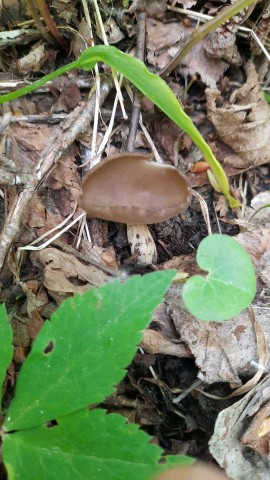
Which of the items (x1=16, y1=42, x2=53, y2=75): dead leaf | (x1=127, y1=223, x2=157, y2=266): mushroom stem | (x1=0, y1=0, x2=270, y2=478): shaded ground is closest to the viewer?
(x1=0, y1=0, x2=270, y2=478): shaded ground

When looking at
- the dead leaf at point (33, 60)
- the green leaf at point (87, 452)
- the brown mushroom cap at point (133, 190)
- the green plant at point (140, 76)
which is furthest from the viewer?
the dead leaf at point (33, 60)

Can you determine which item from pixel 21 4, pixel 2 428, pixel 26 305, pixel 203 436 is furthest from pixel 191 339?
pixel 21 4

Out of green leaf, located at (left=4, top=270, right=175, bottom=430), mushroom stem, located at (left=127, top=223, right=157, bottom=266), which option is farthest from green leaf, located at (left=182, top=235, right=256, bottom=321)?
mushroom stem, located at (left=127, top=223, right=157, bottom=266)

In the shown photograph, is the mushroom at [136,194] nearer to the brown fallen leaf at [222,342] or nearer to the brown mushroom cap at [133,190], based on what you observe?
the brown mushroom cap at [133,190]

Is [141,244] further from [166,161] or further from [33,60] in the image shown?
[33,60]

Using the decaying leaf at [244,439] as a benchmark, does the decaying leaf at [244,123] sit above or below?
above

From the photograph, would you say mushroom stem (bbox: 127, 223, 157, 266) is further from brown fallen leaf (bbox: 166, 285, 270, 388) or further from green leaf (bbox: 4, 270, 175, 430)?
green leaf (bbox: 4, 270, 175, 430)

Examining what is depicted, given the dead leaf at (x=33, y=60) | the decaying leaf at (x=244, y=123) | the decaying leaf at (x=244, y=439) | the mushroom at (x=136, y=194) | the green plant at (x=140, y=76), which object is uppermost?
the dead leaf at (x=33, y=60)

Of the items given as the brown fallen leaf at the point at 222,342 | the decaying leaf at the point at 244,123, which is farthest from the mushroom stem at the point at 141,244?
the decaying leaf at the point at 244,123
